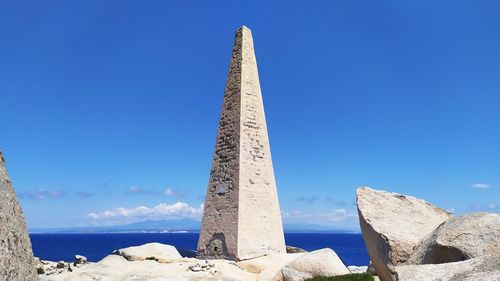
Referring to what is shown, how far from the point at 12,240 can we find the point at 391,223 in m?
8.62

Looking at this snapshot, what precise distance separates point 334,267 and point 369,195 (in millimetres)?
3173

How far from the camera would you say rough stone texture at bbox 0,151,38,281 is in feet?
9.27

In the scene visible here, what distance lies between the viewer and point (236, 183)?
16.1 meters

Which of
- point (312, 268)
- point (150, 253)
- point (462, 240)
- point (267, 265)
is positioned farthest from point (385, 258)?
point (150, 253)

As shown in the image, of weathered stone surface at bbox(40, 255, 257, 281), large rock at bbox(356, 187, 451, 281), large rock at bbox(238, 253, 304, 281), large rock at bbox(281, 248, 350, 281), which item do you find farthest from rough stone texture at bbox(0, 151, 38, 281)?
large rock at bbox(238, 253, 304, 281)

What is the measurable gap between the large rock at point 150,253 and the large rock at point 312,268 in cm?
413

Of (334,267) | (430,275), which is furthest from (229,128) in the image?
(430,275)

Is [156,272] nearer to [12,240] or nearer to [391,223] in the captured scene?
[391,223]

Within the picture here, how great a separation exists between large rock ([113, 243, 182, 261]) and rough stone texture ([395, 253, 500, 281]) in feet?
35.9

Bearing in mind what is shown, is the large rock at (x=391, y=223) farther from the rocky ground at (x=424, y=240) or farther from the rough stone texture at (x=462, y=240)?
the rough stone texture at (x=462, y=240)

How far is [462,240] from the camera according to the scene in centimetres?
786

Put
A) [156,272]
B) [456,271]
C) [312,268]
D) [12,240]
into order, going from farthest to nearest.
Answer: [312,268] < [156,272] < [456,271] < [12,240]

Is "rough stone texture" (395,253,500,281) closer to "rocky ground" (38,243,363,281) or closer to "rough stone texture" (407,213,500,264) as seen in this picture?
"rough stone texture" (407,213,500,264)

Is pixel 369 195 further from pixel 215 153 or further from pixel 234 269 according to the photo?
pixel 215 153
